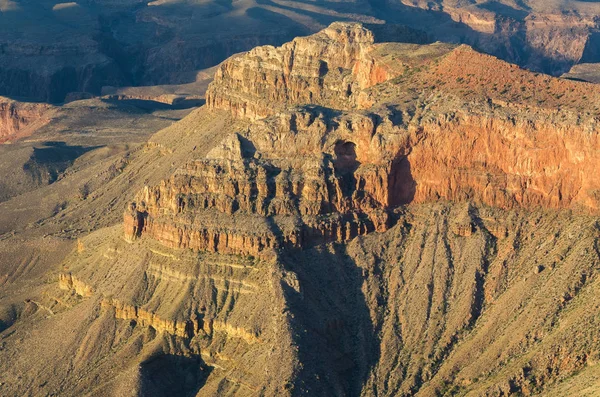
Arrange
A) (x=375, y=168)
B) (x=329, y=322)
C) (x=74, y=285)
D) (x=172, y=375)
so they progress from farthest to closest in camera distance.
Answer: (x=74, y=285) < (x=375, y=168) < (x=172, y=375) < (x=329, y=322)

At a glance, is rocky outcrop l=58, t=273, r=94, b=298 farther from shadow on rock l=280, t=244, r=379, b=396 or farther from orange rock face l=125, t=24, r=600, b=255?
shadow on rock l=280, t=244, r=379, b=396

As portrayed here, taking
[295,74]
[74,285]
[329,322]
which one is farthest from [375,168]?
[295,74]

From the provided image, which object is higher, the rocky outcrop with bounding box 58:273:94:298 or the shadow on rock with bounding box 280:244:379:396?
the shadow on rock with bounding box 280:244:379:396

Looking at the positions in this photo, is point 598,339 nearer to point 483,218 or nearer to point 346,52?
point 483,218

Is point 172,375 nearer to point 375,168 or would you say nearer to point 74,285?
point 74,285

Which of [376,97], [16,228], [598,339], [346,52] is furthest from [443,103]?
[16,228]

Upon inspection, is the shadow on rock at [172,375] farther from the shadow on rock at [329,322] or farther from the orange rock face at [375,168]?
the orange rock face at [375,168]

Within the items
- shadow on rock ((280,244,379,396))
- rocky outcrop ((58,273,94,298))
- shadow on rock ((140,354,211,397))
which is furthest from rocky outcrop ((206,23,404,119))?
shadow on rock ((140,354,211,397))

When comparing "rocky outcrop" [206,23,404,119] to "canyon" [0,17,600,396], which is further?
"rocky outcrop" [206,23,404,119]
